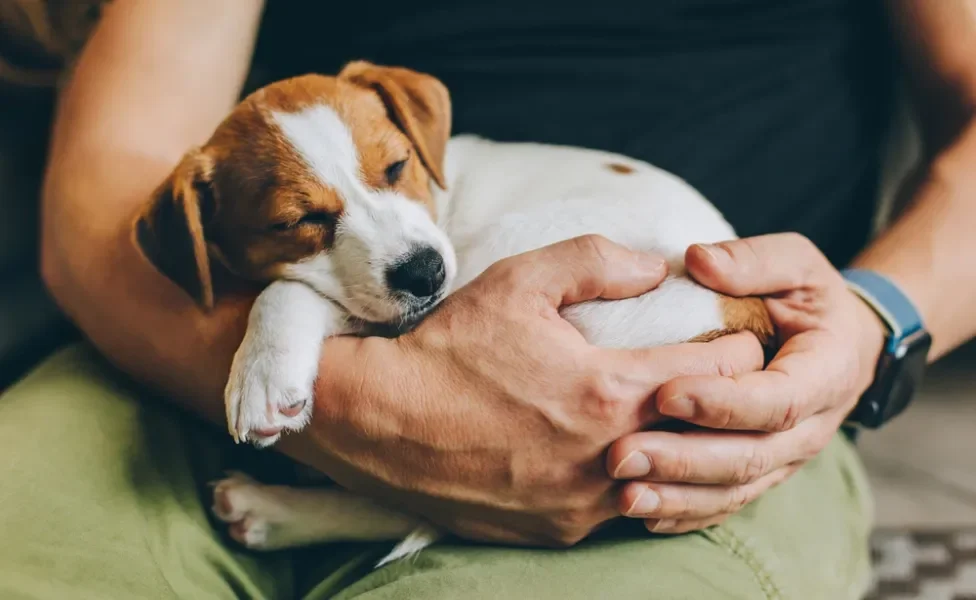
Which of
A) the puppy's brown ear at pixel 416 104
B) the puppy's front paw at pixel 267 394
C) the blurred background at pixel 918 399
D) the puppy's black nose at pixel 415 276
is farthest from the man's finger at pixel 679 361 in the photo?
the blurred background at pixel 918 399

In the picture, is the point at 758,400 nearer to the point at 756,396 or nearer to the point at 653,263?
the point at 756,396

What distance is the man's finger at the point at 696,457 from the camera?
0.99 m

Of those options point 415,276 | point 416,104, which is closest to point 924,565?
point 415,276

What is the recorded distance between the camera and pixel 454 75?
156cm

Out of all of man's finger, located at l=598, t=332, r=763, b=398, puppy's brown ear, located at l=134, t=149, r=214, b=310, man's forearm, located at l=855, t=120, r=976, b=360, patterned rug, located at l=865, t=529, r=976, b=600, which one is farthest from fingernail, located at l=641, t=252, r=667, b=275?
patterned rug, located at l=865, t=529, r=976, b=600

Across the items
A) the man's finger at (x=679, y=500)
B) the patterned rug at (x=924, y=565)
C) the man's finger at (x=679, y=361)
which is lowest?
the patterned rug at (x=924, y=565)

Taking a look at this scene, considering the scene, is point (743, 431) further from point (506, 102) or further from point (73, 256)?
point (73, 256)

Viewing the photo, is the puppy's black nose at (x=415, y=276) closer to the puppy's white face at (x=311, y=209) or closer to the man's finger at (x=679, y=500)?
the puppy's white face at (x=311, y=209)

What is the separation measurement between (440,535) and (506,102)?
858 mm

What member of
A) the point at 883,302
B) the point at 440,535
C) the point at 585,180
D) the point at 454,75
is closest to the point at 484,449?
the point at 440,535

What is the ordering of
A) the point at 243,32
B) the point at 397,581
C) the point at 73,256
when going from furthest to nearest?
the point at 243,32
the point at 73,256
the point at 397,581

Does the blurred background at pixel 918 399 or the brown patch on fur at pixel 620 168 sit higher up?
the brown patch on fur at pixel 620 168

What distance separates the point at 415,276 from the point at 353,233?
14 centimetres

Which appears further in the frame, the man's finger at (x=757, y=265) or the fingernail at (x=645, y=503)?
the man's finger at (x=757, y=265)
